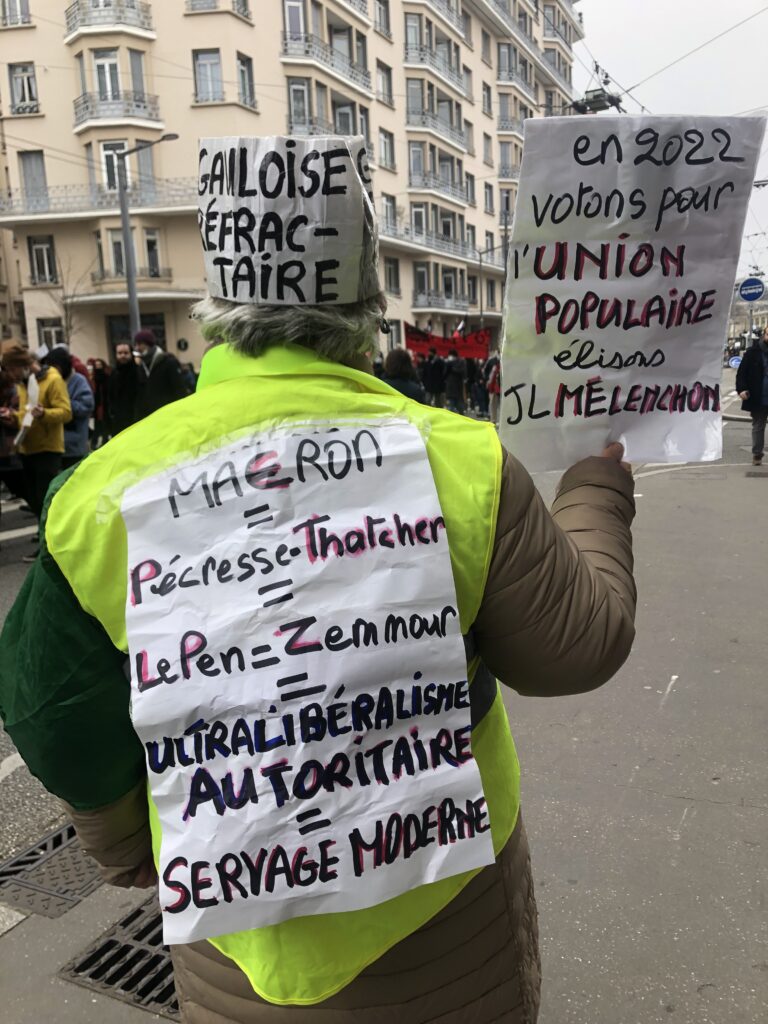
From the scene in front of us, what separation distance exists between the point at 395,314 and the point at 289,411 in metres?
41.9

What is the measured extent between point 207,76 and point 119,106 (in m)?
3.42

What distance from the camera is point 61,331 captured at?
34750mm

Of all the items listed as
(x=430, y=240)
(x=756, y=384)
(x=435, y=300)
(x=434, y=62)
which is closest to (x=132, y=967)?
(x=756, y=384)

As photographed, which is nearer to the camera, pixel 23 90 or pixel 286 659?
pixel 286 659

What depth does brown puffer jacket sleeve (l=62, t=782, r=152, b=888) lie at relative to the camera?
1.32 meters

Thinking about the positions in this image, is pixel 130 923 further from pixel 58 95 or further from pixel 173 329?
pixel 58 95

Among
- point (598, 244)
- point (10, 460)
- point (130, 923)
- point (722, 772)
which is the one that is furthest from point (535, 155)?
point (10, 460)

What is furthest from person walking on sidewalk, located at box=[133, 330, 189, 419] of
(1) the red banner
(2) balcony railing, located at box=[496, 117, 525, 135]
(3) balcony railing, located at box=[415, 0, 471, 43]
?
(2) balcony railing, located at box=[496, 117, 525, 135]

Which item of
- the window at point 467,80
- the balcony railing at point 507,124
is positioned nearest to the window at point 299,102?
the window at point 467,80

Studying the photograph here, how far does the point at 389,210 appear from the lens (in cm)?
4016

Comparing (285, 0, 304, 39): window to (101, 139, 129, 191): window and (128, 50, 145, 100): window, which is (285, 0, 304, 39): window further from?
(101, 139, 129, 191): window

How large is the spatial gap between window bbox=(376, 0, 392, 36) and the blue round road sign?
27.7m

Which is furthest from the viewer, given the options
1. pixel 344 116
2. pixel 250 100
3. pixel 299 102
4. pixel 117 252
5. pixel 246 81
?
pixel 344 116

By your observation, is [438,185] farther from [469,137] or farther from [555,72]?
[555,72]
